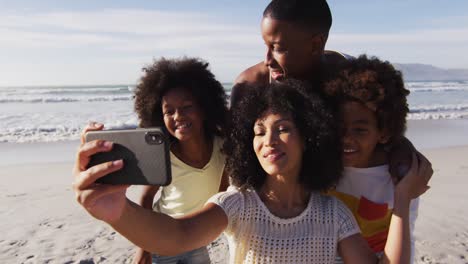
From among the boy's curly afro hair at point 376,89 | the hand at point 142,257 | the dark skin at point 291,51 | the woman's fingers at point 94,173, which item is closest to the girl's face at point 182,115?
the dark skin at point 291,51

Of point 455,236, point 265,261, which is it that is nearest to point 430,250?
point 455,236

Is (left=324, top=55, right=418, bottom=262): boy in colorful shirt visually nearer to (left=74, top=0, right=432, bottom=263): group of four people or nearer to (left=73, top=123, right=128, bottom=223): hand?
(left=74, top=0, right=432, bottom=263): group of four people

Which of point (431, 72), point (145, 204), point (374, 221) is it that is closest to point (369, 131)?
point (374, 221)

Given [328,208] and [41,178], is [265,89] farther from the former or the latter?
[41,178]

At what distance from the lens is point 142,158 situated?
1404 mm

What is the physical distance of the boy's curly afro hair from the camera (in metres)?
2.03

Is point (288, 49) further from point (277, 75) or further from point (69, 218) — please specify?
point (69, 218)

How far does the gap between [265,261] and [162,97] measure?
1475 millimetres

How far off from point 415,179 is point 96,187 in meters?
1.38

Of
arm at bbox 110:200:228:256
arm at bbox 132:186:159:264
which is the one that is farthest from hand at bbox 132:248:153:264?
arm at bbox 110:200:228:256

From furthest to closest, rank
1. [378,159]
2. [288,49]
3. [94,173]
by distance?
[288,49]
[378,159]
[94,173]

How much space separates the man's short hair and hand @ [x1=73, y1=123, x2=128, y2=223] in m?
1.30

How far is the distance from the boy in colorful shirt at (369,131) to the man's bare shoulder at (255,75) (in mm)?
581

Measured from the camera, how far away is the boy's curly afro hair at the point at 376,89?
6.67 ft
